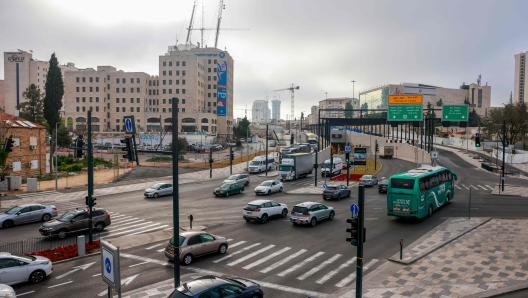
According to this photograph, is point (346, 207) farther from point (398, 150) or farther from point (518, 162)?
point (398, 150)

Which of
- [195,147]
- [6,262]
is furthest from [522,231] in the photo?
[195,147]

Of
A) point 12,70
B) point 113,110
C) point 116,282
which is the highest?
point 12,70

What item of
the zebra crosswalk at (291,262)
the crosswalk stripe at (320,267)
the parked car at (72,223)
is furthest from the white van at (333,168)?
the crosswalk stripe at (320,267)

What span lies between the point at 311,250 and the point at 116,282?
37.5ft

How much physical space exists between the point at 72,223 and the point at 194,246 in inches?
376

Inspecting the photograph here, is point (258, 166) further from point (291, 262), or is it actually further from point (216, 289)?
point (216, 289)

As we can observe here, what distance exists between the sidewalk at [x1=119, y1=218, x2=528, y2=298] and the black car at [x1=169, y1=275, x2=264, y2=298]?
125 inches

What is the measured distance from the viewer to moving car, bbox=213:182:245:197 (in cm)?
3897

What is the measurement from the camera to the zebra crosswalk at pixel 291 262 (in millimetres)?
16328

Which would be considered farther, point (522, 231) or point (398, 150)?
point (398, 150)

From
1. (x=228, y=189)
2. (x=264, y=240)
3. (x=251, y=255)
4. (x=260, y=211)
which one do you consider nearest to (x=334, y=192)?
(x=228, y=189)

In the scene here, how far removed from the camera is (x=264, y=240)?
22125 millimetres

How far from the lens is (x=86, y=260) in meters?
18.7

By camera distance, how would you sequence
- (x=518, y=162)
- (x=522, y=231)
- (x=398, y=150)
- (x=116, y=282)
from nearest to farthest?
1. (x=116, y=282)
2. (x=522, y=231)
3. (x=518, y=162)
4. (x=398, y=150)
